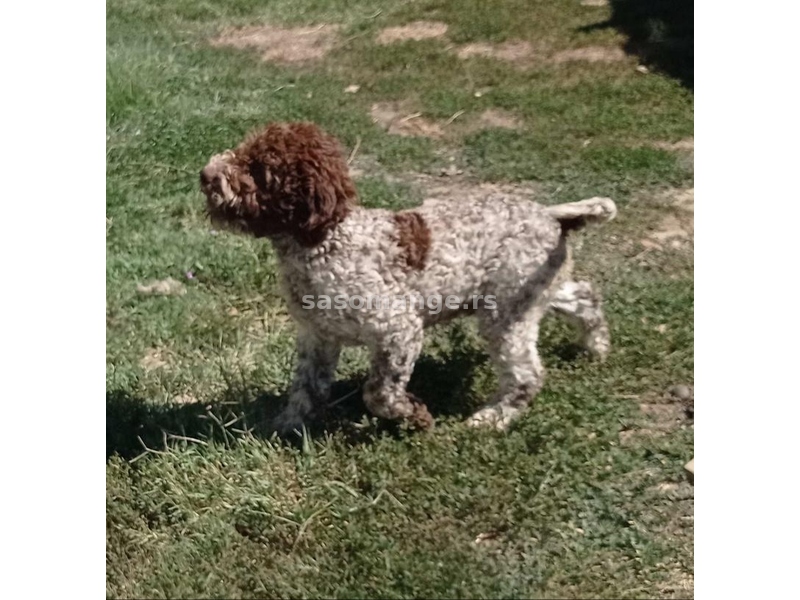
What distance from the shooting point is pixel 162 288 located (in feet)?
16.3

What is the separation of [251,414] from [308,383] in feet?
1.09

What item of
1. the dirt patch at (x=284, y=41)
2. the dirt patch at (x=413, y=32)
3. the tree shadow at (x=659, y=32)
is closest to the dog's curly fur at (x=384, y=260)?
the tree shadow at (x=659, y=32)

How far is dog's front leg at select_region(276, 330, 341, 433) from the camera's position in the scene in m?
3.76

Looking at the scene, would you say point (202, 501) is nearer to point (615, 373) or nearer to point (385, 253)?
point (385, 253)

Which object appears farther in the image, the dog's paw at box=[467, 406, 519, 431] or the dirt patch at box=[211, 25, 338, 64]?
the dirt patch at box=[211, 25, 338, 64]

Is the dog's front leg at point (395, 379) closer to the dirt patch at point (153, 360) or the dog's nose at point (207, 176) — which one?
the dog's nose at point (207, 176)

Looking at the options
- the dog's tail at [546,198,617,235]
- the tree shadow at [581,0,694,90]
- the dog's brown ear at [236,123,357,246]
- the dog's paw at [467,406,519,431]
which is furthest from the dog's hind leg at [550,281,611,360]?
the tree shadow at [581,0,694,90]

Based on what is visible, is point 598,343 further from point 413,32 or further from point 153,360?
point 413,32

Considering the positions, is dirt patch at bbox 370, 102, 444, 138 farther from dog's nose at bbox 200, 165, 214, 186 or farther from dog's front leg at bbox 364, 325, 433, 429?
dog's nose at bbox 200, 165, 214, 186

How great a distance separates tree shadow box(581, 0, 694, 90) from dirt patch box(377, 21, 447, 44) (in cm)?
136

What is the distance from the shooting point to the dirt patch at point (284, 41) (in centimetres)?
781
